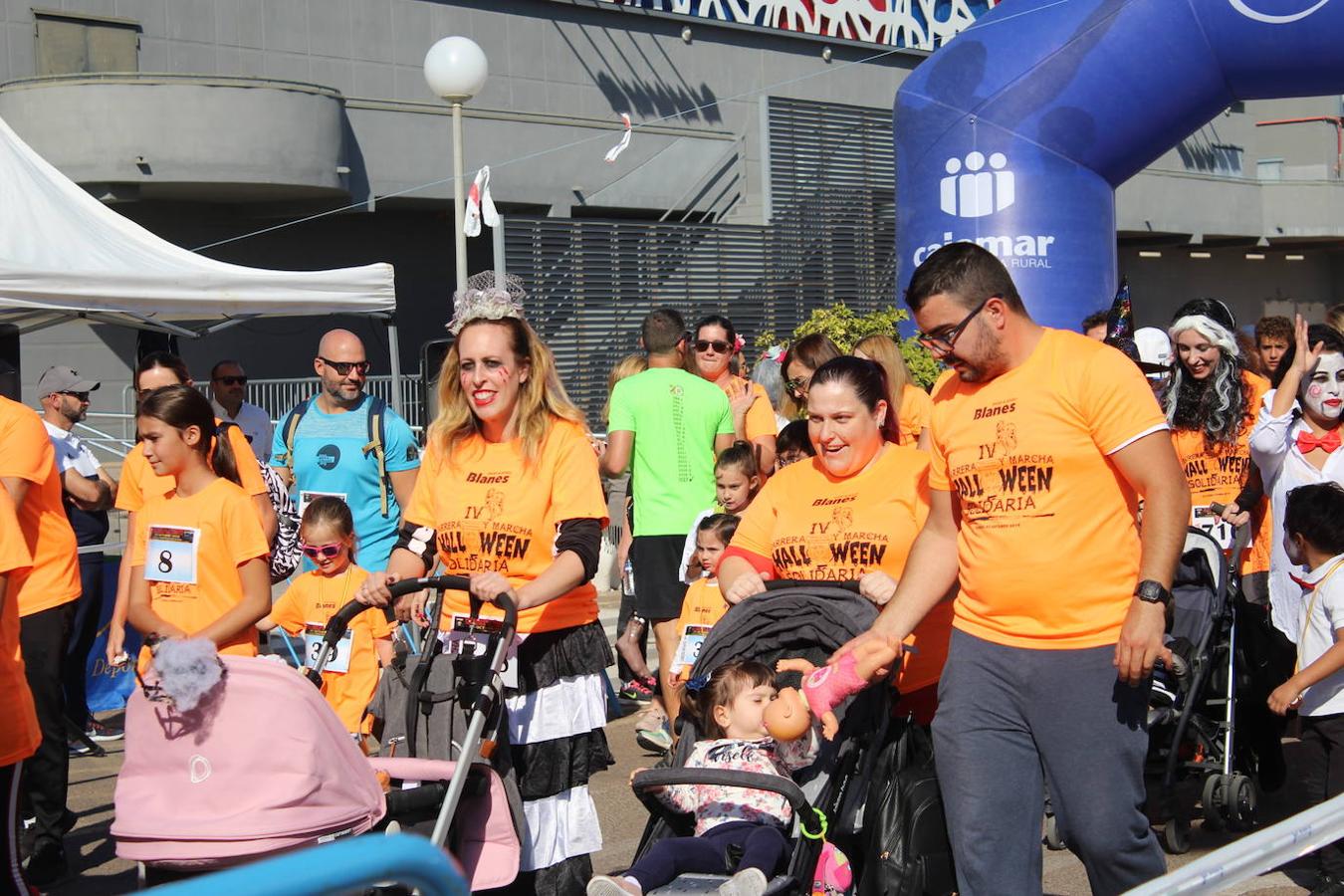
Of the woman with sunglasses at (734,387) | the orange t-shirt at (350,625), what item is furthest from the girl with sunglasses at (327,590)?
the woman with sunglasses at (734,387)

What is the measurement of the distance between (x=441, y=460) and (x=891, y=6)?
2362 centimetres

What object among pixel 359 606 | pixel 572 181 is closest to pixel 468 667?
pixel 359 606

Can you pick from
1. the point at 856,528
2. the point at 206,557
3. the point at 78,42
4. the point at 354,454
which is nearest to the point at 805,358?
the point at 354,454

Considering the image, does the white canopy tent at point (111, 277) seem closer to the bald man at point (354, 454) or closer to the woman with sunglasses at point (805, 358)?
the bald man at point (354, 454)

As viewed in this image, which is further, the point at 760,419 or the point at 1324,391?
the point at 760,419

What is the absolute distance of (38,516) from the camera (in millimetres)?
5078

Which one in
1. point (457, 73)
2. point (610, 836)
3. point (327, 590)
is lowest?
point (610, 836)

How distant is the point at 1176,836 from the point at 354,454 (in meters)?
4.13

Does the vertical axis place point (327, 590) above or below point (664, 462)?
below

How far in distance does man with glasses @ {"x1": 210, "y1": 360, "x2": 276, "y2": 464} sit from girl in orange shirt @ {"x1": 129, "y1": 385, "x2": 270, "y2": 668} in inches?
135

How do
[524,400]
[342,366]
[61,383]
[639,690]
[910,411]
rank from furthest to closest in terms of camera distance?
1. [639,690]
2. [61,383]
3. [342,366]
4. [910,411]
5. [524,400]

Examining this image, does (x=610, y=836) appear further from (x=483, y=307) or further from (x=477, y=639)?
(x=483, y=307)

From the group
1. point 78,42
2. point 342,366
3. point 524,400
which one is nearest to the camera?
point 524,400

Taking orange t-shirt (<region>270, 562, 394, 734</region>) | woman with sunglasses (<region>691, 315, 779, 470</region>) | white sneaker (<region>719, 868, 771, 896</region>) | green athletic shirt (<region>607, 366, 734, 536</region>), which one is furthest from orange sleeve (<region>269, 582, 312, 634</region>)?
white sneaker (<region>719, 868, 771, 896</region>)
